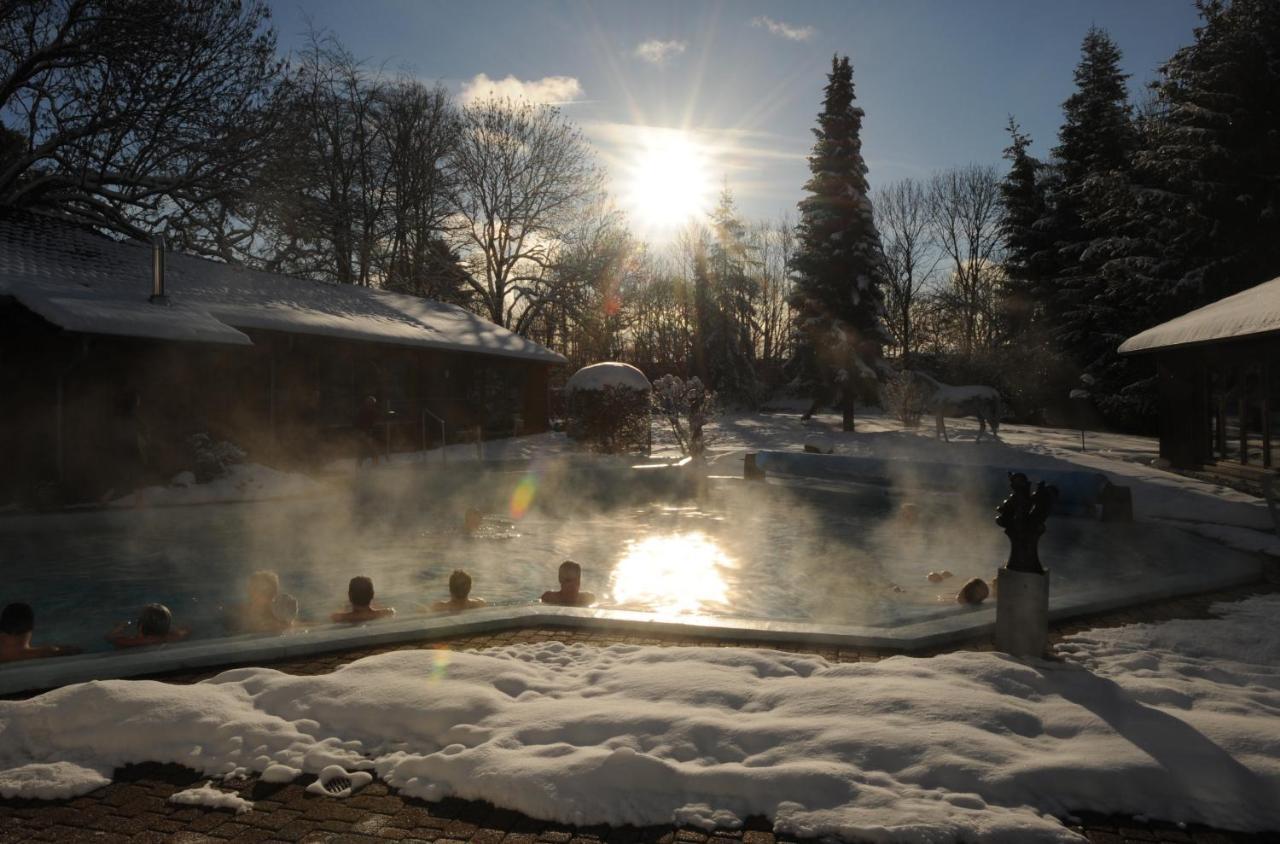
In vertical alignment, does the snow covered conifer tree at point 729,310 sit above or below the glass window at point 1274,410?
above

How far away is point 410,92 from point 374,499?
2438cm

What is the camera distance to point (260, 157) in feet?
55.4

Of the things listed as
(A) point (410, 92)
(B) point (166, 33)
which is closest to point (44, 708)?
(B) point (166, 33)

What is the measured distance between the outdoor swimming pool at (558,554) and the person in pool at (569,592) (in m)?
0.41

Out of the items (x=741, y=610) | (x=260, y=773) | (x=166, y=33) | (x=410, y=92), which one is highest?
(x=410, y=92)

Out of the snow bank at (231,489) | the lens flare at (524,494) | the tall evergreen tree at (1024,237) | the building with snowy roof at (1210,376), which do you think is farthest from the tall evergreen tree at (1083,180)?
the snow bank at (231,489)

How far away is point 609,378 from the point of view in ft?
61.2

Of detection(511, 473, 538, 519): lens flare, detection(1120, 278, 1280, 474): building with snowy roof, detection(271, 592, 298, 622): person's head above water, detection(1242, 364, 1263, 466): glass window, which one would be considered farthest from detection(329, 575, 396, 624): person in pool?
detection(1242, 364, 1263, 466): glass window

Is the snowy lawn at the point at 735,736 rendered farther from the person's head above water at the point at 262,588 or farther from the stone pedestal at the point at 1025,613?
the person's head above water at the point at 262,588

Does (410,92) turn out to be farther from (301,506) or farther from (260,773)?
(260,773)

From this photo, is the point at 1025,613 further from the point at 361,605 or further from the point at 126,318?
the point at 126,318

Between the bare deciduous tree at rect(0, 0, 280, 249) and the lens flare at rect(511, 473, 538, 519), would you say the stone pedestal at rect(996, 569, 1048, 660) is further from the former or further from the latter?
the bare deciduous tree at rect(0, 0, 280, 249)

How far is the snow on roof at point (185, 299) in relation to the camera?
9.73 metres

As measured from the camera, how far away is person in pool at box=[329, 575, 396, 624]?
539cm
